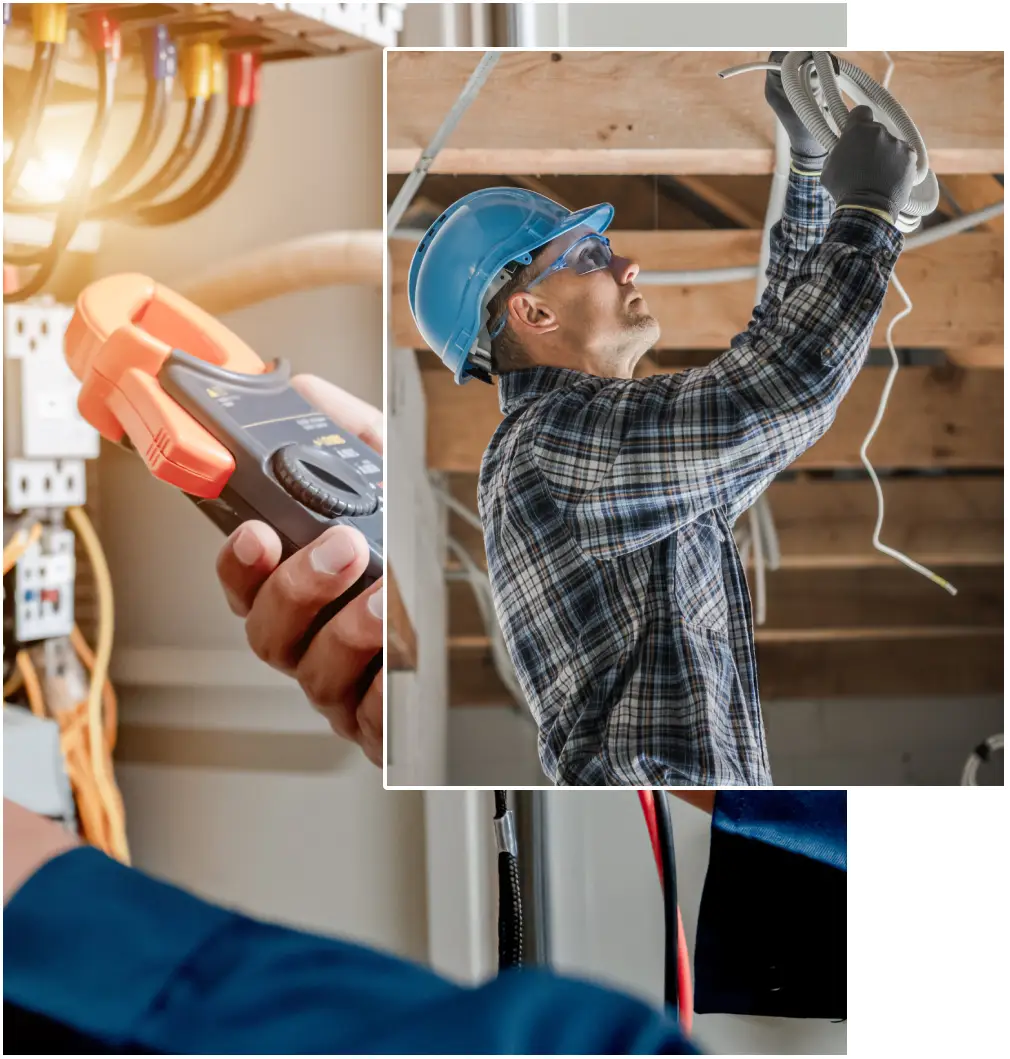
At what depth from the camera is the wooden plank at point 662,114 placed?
130cm

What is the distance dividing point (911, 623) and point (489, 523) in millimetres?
498

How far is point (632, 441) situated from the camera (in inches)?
49.9

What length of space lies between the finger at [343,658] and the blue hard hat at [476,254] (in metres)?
0.31

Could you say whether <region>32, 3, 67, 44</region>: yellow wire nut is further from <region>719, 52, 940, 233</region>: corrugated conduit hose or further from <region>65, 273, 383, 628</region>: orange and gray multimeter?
<region>719, 52, 940, 233</region>: corrugated conduit hose

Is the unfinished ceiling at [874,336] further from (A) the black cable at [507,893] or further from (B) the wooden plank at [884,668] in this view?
(A) the black cable at [507,893]

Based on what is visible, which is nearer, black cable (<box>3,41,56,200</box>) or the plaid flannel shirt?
the plaid flannel shirt

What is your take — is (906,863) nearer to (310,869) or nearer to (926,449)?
(926,449)

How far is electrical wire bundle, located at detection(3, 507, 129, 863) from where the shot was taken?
1.53 meters

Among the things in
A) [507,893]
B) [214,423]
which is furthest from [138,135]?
[507,893]

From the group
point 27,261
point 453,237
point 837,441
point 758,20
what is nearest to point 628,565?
point 837,441

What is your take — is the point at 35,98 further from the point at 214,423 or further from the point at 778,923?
the point at 778,923

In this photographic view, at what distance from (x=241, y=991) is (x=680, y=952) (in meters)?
0.92

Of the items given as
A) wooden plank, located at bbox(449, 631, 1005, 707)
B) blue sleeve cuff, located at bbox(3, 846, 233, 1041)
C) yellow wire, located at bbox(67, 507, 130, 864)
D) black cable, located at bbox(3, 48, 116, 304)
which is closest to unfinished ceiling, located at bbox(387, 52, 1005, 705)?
wooden plank, located at bbox(449, 631, 1005, 707)

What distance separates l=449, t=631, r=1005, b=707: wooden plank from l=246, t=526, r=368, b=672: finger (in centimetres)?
50
